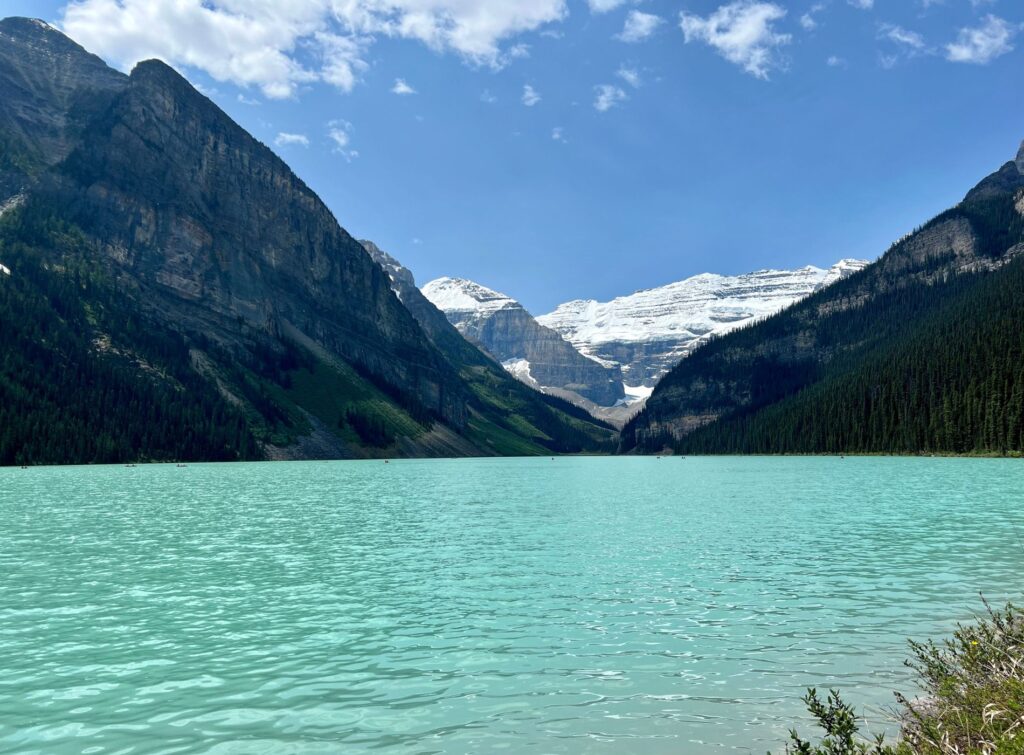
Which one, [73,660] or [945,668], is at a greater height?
[945,668]

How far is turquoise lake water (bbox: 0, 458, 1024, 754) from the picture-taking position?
14148 mm

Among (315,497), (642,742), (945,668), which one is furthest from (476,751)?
(315,497)

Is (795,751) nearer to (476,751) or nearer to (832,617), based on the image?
(476,751)

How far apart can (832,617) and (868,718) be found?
29.8 feet

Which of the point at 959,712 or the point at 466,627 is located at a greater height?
the point at 959,712

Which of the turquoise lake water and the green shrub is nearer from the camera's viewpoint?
the green shrub

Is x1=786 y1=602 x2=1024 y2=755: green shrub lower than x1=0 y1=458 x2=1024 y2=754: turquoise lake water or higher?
higher

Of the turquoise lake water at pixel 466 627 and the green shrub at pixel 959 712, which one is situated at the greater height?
the green shrub at pixel 959 712

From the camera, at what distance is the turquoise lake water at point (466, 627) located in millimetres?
14148

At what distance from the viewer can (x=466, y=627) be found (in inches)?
868

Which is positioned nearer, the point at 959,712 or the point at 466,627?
the point at 959,712

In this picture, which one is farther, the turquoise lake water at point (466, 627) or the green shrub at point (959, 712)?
the turquoise lake water at point (466, 627)

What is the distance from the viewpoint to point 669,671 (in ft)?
57.0

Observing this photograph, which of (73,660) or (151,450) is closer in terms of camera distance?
(73,660)
